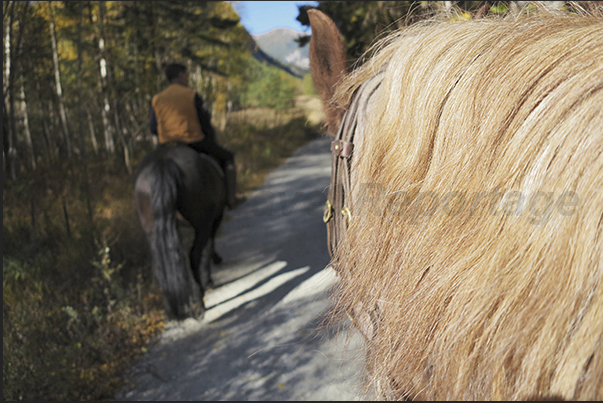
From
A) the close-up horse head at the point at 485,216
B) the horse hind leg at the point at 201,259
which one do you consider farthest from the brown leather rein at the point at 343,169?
the horse hind leg at the point at 201,259

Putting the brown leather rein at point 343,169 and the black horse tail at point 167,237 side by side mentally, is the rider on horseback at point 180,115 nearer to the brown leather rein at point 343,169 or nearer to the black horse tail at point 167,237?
the black horse tail at point 167,237

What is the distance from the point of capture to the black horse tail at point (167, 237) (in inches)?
146

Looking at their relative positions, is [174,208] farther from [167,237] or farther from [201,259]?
[201,259]

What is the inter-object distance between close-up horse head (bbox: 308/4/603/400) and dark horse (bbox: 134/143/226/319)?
2939mm

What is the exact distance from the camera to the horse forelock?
62 centimetres

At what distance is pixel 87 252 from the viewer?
4961 mm

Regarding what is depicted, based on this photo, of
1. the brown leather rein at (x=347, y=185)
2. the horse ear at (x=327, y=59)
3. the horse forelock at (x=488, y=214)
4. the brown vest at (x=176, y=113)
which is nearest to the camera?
the horse forelock at (x=488, y=214)

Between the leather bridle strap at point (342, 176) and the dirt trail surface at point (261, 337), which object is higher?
the leather bridle strap at point (342, 176)

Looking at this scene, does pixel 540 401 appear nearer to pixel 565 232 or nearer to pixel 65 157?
pixel 565 232

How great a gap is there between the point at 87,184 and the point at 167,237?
12.0 ft

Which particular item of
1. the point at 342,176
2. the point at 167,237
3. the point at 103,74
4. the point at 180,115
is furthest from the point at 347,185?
the point at 103,74

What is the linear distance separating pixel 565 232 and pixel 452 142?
31 centimetres

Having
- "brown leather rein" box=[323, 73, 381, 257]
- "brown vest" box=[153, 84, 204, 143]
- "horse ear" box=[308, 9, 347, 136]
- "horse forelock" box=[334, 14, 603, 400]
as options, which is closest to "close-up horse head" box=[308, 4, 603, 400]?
"horse forelock" box=[334, 14, 603, 400]

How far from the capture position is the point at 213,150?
476 centimetres
